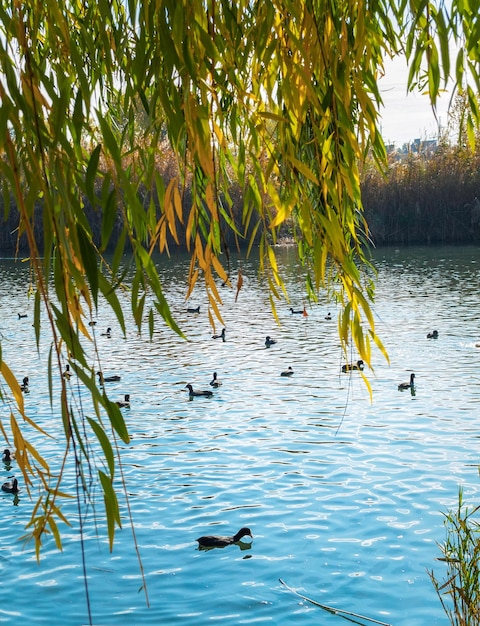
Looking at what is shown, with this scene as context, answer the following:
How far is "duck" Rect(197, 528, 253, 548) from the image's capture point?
6.27 m

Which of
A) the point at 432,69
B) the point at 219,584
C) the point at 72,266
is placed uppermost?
the point at 432,69

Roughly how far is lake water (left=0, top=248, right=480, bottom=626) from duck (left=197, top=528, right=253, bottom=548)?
0.05 metres

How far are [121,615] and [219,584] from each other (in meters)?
0.75

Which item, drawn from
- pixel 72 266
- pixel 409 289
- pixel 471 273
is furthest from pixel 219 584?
pixel 471 273

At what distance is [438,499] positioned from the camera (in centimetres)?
699

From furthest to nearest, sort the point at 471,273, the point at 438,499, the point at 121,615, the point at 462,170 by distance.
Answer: the point at 462,170 < the point at 471,273 < the point at 438,499 < the point at 121,615

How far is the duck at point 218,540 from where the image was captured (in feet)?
20.6

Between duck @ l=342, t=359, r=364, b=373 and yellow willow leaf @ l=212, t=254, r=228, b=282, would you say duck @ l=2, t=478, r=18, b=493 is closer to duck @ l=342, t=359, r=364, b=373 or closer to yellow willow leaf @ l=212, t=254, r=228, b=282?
duck @ l=342, t=359, r=364, b=373

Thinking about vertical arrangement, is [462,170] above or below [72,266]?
above

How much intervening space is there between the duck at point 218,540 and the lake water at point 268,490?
0.16 ft

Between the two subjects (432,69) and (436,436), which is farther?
(436,436)

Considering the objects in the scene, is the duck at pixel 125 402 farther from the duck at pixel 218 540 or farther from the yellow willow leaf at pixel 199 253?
the yellow willow leaf at pixel 199 253

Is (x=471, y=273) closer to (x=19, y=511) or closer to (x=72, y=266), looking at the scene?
(x=19, y=511)

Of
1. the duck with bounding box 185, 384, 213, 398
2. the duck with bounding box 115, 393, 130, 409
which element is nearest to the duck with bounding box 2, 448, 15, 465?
the duck with bounding box 115, 393, 130, 409
